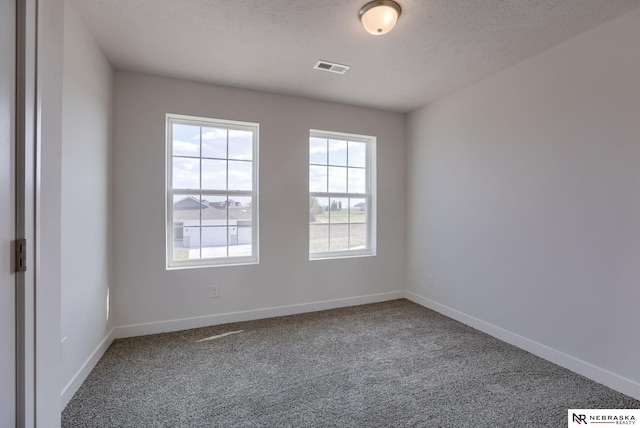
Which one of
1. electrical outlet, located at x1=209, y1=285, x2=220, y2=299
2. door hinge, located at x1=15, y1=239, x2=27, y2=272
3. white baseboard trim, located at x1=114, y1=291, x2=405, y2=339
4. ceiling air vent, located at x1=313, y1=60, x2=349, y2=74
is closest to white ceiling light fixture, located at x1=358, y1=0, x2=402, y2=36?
ceiling air vent, located at x1=313, y1=60, x2=349, y2=74

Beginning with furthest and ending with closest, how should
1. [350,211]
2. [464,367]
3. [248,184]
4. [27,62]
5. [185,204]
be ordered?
[350,211] < [248,184] < [185,204] < [464,367] < [27,62]

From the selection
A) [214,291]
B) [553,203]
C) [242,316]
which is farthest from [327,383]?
[553,203]

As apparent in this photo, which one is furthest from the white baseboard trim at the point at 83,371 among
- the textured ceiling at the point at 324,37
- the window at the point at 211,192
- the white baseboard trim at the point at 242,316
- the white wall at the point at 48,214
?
the textured ceiling at the point at 324,37

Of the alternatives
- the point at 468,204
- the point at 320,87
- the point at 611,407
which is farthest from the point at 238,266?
the point at 611,407

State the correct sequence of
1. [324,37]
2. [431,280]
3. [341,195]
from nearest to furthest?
[324,37], [431,280], [341,195]

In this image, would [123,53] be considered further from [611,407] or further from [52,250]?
[611,407]

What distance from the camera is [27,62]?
90 centimetres

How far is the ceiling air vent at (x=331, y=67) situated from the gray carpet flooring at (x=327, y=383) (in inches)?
98.9

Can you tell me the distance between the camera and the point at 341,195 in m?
3.88

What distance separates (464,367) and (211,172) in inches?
116

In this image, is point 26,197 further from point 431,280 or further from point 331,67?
point 431,280

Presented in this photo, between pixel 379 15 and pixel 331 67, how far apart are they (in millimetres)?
919

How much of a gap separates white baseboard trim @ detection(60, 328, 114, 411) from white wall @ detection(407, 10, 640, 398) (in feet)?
11.0

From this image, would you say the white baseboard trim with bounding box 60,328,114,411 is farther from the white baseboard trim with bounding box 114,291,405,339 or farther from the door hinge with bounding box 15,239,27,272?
the door hinge with bounding box 15,239,27,272
